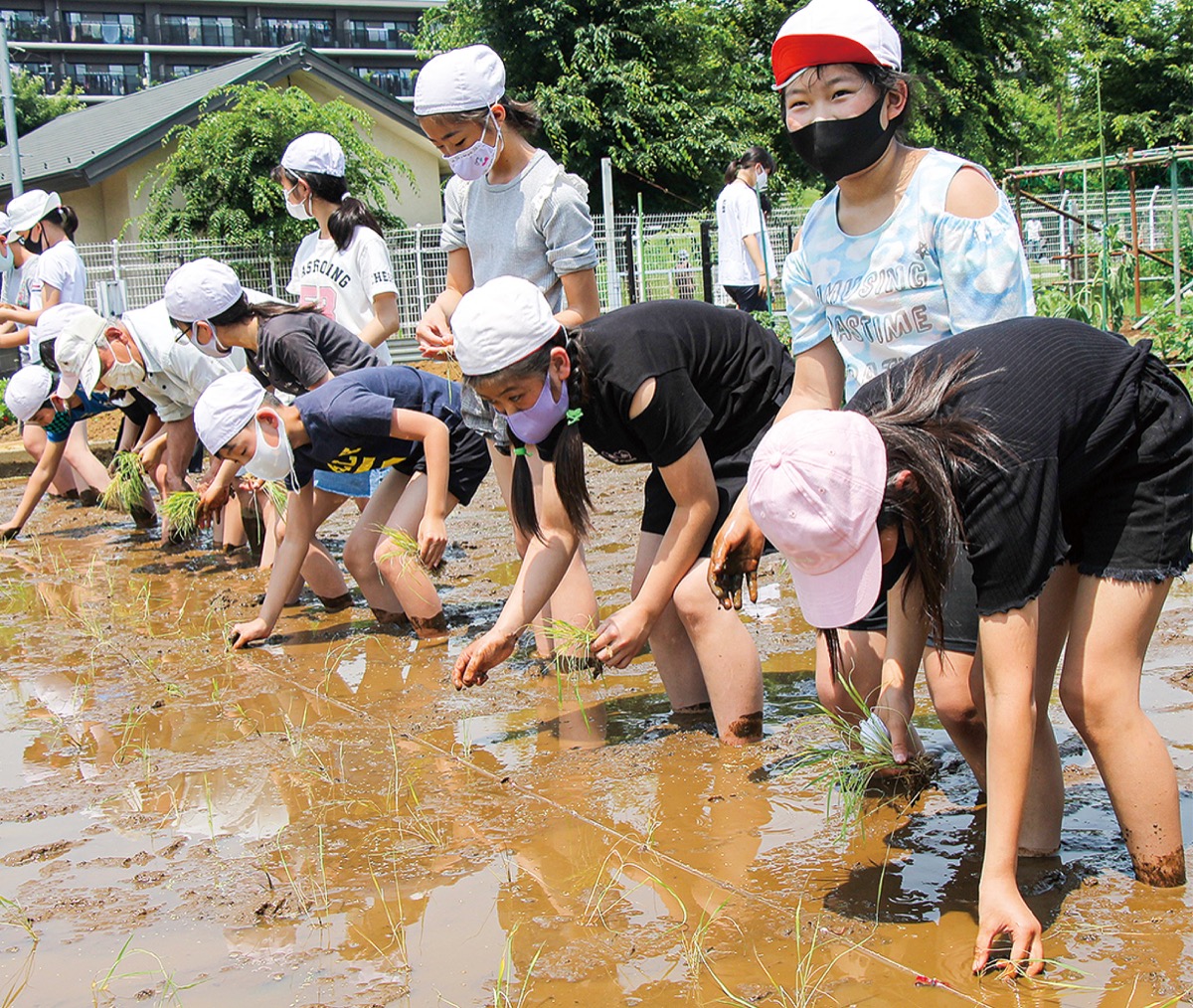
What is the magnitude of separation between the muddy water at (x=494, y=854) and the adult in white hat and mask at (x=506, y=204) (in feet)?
2.40

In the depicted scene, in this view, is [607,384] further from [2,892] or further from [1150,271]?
[1150,271]

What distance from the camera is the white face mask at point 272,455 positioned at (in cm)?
510

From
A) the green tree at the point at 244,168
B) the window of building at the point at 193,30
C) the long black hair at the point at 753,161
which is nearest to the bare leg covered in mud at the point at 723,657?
the long black hair at the point at 753,161

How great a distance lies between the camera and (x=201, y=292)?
574 centimetres

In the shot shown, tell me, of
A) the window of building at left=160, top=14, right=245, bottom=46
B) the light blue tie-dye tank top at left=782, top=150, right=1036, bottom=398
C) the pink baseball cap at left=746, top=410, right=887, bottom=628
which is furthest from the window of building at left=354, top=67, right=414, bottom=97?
the pink baseball cap at left=746, top=410, right=887, bottom=628

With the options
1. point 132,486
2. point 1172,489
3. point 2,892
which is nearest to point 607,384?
point 1172,489

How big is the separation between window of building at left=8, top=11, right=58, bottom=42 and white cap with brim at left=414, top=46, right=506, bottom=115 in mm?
64841

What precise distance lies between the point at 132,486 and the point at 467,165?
4.41 metres

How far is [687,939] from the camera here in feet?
8.93

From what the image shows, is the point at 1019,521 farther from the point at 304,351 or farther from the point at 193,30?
the point at 193,30

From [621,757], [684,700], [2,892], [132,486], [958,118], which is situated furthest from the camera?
[958,118]

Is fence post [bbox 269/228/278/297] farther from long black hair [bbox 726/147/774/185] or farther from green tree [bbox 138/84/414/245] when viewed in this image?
long black hair [bbox 726/147/774/185]

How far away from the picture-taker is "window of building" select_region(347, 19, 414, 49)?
2625 inches

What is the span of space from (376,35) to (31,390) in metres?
63.8
